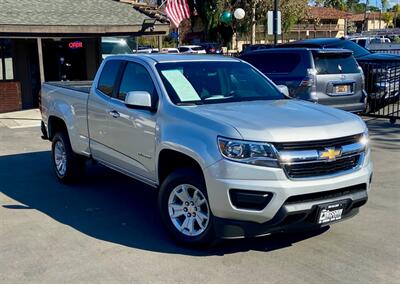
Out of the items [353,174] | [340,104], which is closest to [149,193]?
[353,174]

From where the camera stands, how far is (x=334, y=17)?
Answer: 83.1 meters

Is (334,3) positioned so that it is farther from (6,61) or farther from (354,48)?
(6,61)

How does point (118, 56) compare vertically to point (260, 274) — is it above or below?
above

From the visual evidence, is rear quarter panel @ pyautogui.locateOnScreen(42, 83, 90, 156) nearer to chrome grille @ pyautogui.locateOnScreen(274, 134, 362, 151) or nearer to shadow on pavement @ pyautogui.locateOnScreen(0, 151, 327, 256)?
shadow on pavement @ pyautogui.locateOnScreen(0, 151, 327, 256)

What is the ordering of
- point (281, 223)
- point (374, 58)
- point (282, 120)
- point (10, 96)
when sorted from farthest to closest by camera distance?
point (10, 96)
point (374, 58)
point (282, 120)
point (281, 223)

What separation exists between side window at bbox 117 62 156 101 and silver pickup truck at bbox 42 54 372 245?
1 cm

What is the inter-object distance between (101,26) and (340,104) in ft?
30.5

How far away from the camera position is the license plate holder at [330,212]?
A: 4629 mm

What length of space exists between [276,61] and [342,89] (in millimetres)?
1609

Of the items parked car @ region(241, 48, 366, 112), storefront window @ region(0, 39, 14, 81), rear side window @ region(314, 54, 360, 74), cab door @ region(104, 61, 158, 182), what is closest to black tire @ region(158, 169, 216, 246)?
cab door @ region(104, 61, 158, 182)

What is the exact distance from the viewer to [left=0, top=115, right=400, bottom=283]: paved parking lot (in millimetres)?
4531

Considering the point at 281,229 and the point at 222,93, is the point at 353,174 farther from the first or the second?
the point at 222,93

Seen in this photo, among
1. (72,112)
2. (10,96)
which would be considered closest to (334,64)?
(72,112)

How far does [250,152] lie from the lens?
4.54 metres
